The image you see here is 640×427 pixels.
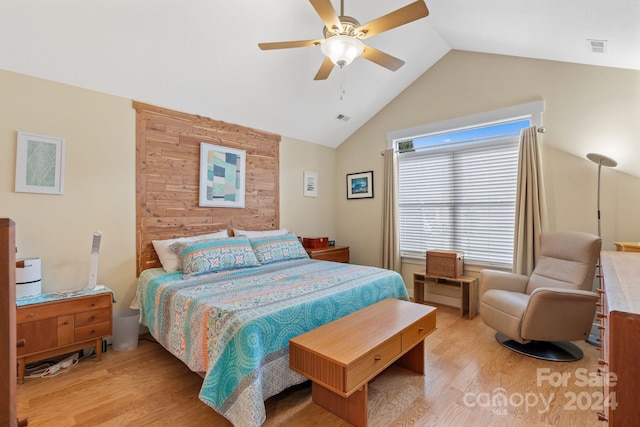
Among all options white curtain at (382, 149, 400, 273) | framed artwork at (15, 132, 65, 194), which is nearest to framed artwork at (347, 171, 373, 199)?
white curtain at (382, 149, 400, 273)

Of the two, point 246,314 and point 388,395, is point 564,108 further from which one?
point 246,314

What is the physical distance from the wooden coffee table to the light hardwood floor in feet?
0.51

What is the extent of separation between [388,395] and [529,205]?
2.56 m

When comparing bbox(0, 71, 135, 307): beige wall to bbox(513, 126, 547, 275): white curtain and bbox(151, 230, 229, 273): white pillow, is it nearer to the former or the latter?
bbox(151, 230, 229, 273): white pillow

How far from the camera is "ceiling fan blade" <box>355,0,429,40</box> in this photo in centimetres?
175

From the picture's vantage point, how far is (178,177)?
132 inches

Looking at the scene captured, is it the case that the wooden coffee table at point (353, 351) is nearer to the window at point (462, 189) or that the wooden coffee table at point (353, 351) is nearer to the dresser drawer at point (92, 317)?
the dresser drawer at point (92, 317)

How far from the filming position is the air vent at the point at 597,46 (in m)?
2.42

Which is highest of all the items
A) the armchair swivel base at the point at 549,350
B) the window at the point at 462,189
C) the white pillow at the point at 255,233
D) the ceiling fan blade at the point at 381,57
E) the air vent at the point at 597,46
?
the air vent at the point at 597,46

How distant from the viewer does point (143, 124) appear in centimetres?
307

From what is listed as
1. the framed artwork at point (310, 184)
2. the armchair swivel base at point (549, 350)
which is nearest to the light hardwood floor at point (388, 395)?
the armchair swivel base at point (549, 350)

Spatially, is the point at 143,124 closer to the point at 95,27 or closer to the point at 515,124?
the point at 95,27

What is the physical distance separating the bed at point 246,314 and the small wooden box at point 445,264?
3.54ft

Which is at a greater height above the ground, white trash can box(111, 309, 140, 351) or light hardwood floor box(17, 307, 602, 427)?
white trash can box(111, 309, 140, 351)
